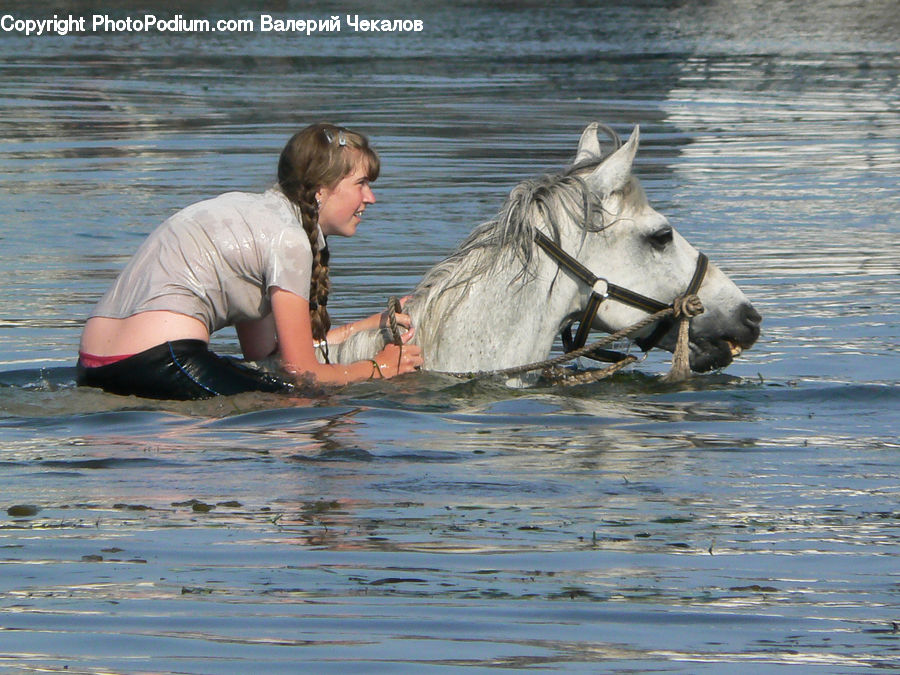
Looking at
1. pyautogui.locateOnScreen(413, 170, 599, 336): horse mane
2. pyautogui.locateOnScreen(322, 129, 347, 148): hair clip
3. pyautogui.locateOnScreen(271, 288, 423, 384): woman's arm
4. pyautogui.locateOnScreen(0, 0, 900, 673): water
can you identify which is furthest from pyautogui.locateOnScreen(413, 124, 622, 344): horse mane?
pyautogui.locateOnScreen(322, 129, 347, 148): hair clip

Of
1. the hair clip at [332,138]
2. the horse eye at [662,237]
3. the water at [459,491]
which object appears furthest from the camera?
the horse eye at [662,237]

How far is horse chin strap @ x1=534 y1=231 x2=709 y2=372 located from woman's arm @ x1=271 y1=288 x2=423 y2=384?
2.40ft

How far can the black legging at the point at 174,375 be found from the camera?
668cm

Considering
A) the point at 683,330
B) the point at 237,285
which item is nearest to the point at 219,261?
the point at 237,285

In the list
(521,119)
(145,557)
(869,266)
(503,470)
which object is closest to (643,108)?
(521,119)

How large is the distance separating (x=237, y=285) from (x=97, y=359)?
2.23 feet

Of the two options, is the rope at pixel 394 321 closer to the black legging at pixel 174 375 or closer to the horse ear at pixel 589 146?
the black legging at pixel 174 375

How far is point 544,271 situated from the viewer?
674cm

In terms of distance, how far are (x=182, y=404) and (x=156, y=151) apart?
459 inches

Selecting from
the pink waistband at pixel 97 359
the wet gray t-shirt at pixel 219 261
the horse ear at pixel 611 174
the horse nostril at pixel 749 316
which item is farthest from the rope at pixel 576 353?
the pink waistband at pixel 97 359

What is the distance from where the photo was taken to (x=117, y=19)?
41.4 meters

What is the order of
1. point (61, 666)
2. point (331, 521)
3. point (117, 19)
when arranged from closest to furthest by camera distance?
1. point (61, 666)
2. point (331, 521)
3. point (117, 19)

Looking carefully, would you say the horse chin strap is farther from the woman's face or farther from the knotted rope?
the woman's face

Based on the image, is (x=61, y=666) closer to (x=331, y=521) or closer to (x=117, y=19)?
(x=331, y=521)
